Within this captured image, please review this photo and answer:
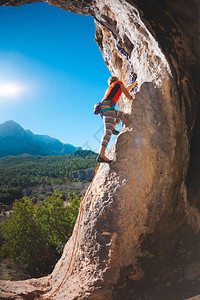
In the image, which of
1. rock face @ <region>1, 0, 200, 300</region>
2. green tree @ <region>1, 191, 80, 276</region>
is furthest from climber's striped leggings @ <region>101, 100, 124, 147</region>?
green tree @ <region>1, 191, 80, 276</region>

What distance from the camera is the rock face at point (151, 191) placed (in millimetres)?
3740

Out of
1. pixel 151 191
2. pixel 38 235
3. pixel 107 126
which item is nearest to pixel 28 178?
pixel 38 235

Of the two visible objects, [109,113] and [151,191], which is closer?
[151,191]

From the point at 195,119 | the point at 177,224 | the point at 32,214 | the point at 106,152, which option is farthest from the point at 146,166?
the point at 32,214

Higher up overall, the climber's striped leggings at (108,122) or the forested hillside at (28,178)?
the forested hillside at (28,178)

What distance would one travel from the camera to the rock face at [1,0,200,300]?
374cm

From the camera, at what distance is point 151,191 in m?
4.00

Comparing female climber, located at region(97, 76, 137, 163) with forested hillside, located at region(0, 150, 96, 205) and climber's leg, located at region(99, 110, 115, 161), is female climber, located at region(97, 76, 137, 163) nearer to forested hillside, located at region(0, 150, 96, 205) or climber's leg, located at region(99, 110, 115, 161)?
climber's leg, located at region(99, 110, 115, 161)

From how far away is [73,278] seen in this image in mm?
4094

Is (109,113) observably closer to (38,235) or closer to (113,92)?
(113,92)

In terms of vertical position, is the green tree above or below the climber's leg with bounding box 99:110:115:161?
below

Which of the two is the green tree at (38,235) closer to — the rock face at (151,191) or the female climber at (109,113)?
the rock face at (151,191)

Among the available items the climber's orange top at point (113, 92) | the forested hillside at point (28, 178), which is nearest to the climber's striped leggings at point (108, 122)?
the climber's orange top at point (113, 92)

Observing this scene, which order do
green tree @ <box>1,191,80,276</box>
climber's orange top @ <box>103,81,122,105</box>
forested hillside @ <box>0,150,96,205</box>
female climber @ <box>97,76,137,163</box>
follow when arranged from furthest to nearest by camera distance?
forested hillside @ <box>0,150,96,205</box> < green tree @ <box>1,191,80,276</box> < climber's orange top @ <box>103,81,122,105</box> < female climber @ <box>97,76,137,163</box>
